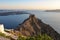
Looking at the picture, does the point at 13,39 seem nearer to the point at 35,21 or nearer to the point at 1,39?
the point at 1,39

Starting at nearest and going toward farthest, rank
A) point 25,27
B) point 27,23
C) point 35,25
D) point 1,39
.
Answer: point 1,39
point 25,27
point 27,23
point 35,25

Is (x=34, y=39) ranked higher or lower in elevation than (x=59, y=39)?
higher

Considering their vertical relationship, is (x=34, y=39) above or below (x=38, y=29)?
above

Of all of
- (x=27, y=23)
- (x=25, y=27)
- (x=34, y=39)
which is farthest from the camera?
(x=27, y=23)

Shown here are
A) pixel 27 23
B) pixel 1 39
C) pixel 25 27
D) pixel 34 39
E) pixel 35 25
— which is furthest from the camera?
pixel 35 25

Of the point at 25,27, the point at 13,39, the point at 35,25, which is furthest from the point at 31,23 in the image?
the point at 13,39

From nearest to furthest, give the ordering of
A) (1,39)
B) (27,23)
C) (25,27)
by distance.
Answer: (1,39) < (25,27) < (27,23)

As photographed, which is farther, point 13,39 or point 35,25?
point 35,25

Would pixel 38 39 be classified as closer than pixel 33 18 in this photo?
Yes

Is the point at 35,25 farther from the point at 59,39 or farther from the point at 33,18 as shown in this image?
the point at 59,39
